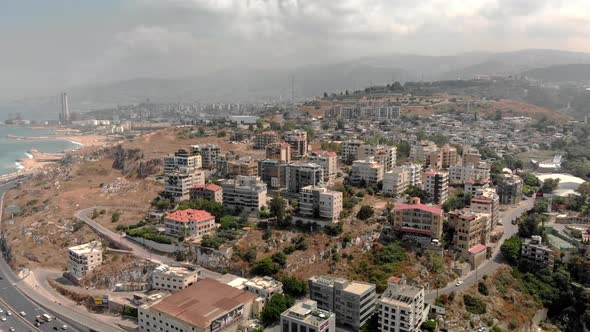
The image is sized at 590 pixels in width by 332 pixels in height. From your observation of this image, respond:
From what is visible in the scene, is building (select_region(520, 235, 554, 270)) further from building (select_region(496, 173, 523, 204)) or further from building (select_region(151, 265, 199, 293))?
building (select_region(151, 265, 199, 293))

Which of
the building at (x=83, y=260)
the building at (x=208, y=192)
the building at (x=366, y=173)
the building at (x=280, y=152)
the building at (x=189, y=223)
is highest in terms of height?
the building at (x=280, y=152)

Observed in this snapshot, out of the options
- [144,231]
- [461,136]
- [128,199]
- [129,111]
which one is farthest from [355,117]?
[129,111]

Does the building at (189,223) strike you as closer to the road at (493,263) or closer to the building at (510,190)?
the road at (493,263)

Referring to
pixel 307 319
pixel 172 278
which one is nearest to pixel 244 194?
pixel 172 278

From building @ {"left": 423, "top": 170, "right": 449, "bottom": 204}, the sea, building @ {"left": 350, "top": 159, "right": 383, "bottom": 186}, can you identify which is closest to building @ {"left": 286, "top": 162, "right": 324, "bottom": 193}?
building @ {"left": 350, "top": 159, "right": 383, "bottom": 186}

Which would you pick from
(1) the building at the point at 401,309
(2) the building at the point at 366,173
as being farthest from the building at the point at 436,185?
(1) the building at the point at 401,309

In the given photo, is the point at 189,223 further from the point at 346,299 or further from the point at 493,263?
the point at 493,263
